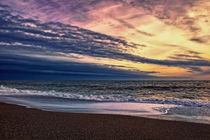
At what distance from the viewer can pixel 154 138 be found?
23.1 ft

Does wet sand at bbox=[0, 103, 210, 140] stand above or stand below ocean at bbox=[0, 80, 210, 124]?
above

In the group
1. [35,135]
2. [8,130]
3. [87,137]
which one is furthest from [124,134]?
[8,130]

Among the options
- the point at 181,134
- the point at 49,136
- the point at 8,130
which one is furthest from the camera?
the point at 181,134

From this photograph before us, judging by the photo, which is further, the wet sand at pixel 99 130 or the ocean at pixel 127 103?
the ocean at pixel 127 103

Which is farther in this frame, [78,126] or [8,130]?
[78,126]

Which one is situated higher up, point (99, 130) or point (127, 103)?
point (99, 130)

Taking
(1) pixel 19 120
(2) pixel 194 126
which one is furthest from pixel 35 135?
(2) pixel 194 126

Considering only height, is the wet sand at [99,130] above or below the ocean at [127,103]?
above

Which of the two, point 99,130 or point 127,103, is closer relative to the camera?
point 99,130

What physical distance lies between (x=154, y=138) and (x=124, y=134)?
125 cm

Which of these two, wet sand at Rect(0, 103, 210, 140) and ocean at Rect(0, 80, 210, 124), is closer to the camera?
wet sand at Rect(0, 103, 210, 140)

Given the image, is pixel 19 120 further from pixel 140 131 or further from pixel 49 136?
pixel 140 131

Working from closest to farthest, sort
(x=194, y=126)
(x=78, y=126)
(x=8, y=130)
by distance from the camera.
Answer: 1. (x=8, y=130)
2. (x=78, y=126)
3. (x=194, y=126)

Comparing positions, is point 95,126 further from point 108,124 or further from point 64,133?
point 64,133
